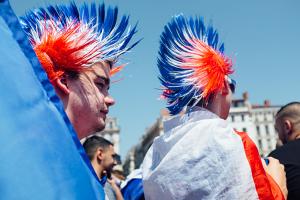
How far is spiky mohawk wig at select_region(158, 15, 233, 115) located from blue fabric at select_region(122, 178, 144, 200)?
2.36 feet

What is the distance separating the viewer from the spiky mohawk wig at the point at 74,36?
1805 mm

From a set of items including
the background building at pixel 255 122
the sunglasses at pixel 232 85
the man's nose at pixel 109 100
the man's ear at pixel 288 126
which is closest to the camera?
the man's nose at pixel 109 100

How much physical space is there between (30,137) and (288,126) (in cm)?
294

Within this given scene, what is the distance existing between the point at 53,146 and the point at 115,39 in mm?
1338

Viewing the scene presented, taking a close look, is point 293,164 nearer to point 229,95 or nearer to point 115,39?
point 229,95

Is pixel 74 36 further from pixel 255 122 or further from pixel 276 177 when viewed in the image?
pixel 255 122

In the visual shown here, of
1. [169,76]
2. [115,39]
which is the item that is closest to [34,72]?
[115,39]

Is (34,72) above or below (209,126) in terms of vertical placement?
above

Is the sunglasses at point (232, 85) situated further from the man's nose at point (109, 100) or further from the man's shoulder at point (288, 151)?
the man's nose at point (109, 100)

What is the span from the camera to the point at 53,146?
0.82 metres

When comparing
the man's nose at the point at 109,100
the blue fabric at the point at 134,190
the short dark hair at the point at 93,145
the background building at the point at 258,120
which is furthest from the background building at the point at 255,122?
the man's nose at the point at 109,100

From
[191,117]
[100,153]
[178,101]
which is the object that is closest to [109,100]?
[191,117]

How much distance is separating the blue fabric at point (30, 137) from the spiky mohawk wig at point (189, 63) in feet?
5.92

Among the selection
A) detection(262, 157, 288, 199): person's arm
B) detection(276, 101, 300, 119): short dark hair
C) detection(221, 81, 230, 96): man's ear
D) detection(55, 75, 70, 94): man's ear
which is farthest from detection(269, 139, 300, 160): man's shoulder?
detection(55, 75, 70, 94): man's ear
